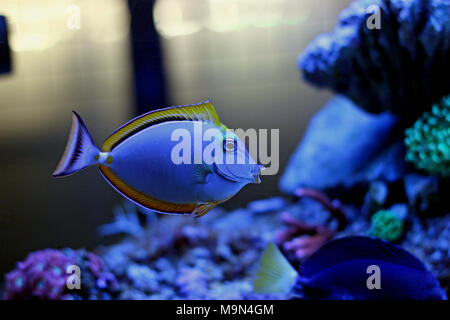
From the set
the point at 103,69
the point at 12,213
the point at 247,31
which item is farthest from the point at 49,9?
the point at 247,31

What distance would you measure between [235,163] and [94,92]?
1571 millimetres

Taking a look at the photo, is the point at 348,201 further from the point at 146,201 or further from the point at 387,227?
the point at 146,201

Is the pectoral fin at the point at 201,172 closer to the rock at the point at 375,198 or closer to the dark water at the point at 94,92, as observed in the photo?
the dark water at the point at 94,92

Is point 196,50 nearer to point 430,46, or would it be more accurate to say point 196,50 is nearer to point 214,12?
point 214,12

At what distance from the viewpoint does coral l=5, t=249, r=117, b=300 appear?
5.36ft

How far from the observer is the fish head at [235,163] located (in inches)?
42.4

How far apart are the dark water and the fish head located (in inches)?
20.0

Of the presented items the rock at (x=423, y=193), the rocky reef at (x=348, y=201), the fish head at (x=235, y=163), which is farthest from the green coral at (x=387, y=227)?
the fish head at (x=235, y=163)

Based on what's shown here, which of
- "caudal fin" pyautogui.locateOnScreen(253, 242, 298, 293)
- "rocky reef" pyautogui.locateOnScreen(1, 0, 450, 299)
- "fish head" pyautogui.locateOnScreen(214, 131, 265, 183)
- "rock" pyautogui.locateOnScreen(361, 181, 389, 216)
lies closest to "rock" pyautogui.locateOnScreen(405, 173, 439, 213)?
"rocky reef" pyautogui.locateOnScreen(1, 0, 450, 299)

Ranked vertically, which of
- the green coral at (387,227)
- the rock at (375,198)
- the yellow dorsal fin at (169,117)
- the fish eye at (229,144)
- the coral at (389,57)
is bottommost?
the green coral at (387,227)

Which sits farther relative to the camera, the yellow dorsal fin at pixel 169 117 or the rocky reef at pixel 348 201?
the rocky reef at pixel 348 201

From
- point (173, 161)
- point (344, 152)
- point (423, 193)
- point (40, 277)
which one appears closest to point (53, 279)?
point (40, 277)

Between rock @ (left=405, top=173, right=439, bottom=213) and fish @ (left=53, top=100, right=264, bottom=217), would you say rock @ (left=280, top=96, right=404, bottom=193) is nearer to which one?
rock @ (left=405, top=173, right=439, bottom=213)
